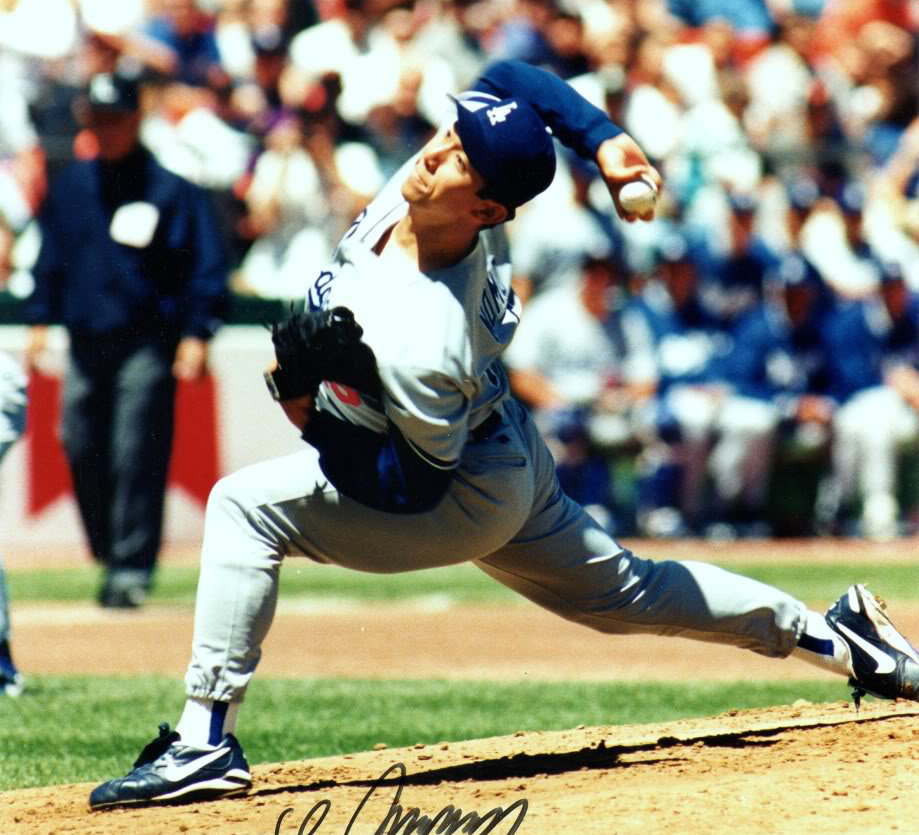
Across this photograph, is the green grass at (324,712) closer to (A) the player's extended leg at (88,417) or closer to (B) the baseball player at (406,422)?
(B) the baseball player at (406,422)

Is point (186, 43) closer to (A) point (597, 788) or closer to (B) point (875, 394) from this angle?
(B) point (875, 394)

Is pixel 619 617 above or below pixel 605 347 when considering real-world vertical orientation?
below

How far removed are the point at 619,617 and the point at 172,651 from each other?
3.53 m

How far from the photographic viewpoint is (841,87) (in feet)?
47.9

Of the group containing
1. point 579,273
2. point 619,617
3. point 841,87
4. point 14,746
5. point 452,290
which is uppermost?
point 841,87

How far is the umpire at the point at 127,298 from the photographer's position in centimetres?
911

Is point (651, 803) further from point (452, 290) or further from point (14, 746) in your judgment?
point (14, 746)

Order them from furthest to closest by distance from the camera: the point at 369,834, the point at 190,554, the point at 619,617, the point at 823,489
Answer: the point at 823,489 < the point at 190,554 < the point at 619,617 < the point at 369,834

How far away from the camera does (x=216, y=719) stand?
13.9 feet

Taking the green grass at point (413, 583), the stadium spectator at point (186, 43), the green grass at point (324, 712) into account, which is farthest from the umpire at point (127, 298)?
the stadium spectator at point (186, 43)

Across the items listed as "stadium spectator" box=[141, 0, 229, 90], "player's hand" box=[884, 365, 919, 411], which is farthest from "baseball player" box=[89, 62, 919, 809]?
"stadium spectator" box=[141, 0, 229, 90]

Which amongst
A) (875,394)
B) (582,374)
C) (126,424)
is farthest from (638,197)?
(875,394)

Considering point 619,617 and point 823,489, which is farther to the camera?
point 823,489

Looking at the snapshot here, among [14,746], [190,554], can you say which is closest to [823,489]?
[190,554]
